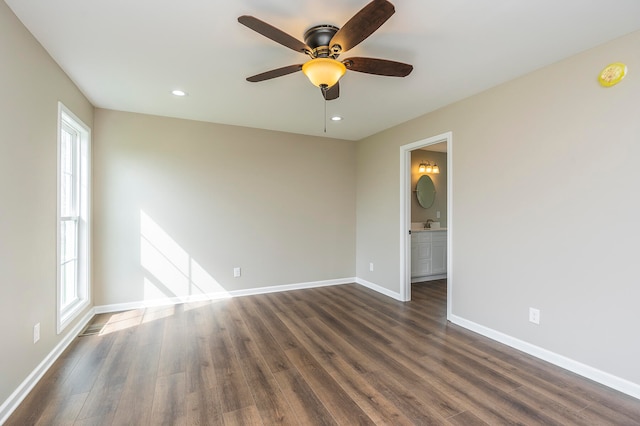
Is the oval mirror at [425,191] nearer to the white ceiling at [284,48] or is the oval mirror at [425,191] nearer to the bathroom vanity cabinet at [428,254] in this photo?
the bathroom vanity cabinet at [428,254]

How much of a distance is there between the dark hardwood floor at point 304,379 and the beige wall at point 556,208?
36 centimetres

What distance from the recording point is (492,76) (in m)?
2.67

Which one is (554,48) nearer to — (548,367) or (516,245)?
(516,245)

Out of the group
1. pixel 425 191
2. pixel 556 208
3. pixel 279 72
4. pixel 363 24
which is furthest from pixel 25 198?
pixel 425 191

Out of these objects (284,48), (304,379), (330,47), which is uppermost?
(284,48)

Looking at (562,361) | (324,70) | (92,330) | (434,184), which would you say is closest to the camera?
(324,70)

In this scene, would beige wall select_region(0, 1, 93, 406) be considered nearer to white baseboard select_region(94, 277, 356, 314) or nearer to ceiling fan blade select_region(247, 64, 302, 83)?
white baseboard select_region(94, 277, 356, 314)

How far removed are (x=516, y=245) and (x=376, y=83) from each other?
6.59 ft

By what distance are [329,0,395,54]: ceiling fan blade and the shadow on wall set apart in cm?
327

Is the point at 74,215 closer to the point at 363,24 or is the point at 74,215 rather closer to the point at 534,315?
the point at 363,24

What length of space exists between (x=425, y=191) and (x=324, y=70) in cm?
418

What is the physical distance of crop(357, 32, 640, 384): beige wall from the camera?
6.79ft

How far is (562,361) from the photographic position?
7.79 feet

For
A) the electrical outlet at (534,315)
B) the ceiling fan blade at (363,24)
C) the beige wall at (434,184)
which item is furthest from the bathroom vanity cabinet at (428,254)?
the ceiling fan blade at (363,24)
